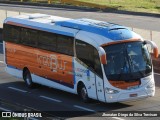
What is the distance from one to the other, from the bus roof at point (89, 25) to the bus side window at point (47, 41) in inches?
12.8

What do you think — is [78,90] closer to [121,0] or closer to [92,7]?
[92,7]

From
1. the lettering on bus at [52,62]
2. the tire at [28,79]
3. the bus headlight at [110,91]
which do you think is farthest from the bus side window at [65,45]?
the tire at [28,79]

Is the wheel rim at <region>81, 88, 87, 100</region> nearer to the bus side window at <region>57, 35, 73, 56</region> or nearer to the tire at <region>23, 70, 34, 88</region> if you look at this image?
the bus side window at <region>57, 35, 73, 56</region>

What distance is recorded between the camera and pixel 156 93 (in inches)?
880

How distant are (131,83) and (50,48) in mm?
4558

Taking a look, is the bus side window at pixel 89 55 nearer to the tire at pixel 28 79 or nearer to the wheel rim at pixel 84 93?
the wheel rim at pixel 84 93

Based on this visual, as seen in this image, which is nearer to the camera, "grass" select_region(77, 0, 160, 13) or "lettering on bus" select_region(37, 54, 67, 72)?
"lettering on bus" select_region(37, 54, 67, 72)

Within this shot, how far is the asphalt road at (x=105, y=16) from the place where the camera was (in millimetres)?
47094

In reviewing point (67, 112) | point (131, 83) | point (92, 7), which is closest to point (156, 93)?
point (131, 83)

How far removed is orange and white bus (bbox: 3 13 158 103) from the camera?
65.2 feet

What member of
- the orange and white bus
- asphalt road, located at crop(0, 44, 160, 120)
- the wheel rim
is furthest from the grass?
the wheel rim

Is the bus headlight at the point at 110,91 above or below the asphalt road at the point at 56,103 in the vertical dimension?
above

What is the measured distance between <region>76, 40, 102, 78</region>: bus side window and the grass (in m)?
34.2

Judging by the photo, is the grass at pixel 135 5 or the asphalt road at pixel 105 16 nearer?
the asphalt road at pixel 105 16
